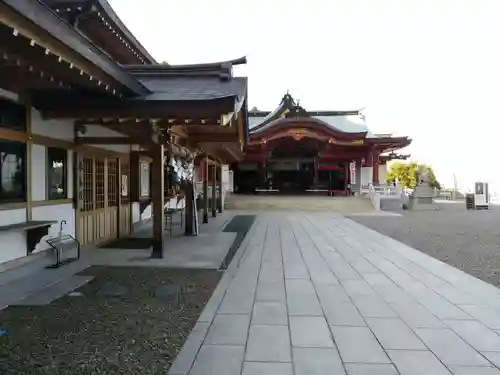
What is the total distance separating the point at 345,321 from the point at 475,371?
1310 mm

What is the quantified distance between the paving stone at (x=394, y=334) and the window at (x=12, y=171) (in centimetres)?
507

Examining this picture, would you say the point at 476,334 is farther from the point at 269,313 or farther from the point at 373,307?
the point at 269,313

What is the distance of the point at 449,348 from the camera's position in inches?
135

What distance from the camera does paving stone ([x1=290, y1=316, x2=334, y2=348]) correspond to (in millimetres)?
3529

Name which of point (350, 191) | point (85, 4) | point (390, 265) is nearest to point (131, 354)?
point (390, 265)

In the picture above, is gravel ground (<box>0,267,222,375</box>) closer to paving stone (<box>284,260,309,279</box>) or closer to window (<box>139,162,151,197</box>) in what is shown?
paving stone (<box>284,260,309,279</box>)

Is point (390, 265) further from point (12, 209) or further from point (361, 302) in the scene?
point (12, 209)

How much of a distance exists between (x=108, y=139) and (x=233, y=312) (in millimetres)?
4496

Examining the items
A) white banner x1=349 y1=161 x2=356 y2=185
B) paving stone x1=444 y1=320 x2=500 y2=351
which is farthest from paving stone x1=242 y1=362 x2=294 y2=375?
white banner x1=349 y1=161 x2=356 y2=185

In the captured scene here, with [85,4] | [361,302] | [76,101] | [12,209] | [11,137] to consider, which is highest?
[85,4]

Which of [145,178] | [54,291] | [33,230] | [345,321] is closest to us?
[345,321]

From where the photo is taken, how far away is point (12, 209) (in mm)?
5762

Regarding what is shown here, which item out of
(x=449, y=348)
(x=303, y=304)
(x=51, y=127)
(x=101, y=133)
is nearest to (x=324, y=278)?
A: (x=303, y=304)

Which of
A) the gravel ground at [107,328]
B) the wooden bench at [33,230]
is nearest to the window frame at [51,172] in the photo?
the wooden bench at [33,230]
